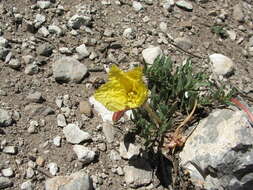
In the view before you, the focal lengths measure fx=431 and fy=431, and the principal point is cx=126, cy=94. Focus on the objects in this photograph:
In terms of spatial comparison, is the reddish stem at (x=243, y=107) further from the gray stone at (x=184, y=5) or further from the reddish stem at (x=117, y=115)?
the gray stone at (x=184, y=5)

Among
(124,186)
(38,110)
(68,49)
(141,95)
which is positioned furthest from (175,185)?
(68,49)

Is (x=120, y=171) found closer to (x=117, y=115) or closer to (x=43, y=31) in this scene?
(x=117, y=115)

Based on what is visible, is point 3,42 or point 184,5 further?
point 184,5

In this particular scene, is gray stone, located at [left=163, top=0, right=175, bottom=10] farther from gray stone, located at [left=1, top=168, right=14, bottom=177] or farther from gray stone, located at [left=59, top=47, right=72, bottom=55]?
gray stone, located at [left=1, top=168, right=14, bottom=177]

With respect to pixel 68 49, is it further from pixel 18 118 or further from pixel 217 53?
pixel 217 53

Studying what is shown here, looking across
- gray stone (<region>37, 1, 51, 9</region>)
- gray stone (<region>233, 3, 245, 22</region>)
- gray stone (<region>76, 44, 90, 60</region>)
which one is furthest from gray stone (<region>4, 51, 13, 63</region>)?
gray stone (<region>233, 3, 245, 22</region>)

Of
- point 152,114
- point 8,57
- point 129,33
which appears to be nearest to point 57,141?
point 152,114
